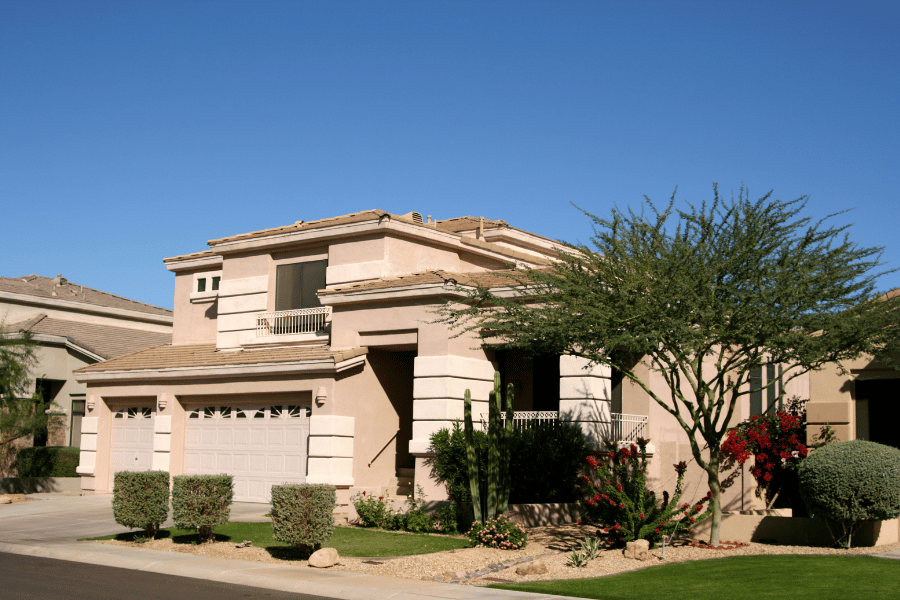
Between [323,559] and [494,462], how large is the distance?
14.3 ft

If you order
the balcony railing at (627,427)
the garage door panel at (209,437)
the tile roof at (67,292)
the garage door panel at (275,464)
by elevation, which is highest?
the tile roof at (67,292)

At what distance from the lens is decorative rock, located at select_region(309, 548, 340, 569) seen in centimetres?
1464

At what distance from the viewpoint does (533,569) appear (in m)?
14.2

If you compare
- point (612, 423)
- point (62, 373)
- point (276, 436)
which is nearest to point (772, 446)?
point (612, 423)

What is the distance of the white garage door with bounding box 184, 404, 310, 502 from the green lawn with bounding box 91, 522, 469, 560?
345 centimetres

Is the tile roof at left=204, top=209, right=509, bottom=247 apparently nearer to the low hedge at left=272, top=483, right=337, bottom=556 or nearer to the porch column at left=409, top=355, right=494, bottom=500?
the porch column at left=409, top=355, right=494, bottom=500

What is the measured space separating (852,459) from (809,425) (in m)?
3.00

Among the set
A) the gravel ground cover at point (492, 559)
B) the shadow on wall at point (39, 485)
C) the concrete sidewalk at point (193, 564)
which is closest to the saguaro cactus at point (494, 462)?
the gravel ground cover at point (492, 559)

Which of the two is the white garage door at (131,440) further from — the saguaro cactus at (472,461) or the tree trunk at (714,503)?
the tree trunk at (714,503)

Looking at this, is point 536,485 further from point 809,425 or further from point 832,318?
point 832,318

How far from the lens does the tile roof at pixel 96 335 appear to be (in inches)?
1348

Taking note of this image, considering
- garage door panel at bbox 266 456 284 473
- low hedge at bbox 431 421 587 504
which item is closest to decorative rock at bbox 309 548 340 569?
low hedge at bbox 431 421 587 504

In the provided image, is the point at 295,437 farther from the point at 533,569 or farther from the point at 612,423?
the point at 533,569

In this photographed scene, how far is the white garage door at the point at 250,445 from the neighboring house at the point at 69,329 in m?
9.24
